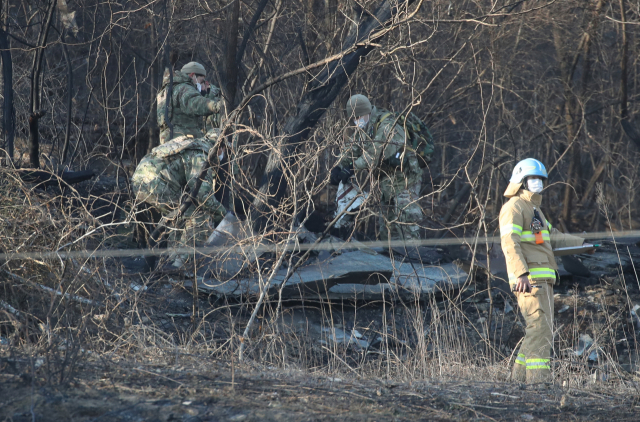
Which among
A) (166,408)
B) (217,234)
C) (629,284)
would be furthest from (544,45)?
(166,408)

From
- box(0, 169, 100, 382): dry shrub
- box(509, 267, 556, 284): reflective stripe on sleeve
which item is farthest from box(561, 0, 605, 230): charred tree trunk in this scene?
box(0, 169, 100, 382): dry shrub

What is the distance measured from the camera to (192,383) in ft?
10.2

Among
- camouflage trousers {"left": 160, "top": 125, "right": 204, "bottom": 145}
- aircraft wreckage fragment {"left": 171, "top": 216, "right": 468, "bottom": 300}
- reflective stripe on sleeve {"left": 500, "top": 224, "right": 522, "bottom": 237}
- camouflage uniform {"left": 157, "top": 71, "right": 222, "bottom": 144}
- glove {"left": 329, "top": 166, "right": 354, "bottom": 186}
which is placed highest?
camouflage uniform {"left": 157, "top": 71, "right": 222, "bottom": 144}

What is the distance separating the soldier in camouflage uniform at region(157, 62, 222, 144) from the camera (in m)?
6.61

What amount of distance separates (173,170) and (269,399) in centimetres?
393

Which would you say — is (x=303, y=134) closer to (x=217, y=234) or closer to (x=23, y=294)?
(x=217, y=234)

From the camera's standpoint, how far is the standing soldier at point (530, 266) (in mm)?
4316

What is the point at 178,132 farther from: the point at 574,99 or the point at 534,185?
the point at 574,99

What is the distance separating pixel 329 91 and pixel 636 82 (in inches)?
299

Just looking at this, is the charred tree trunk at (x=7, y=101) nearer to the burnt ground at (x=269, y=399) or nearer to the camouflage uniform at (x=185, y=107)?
the camouflage uniform at (x=185, y=107)

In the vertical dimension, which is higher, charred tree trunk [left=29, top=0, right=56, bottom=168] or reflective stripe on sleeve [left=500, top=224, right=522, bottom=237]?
charred tree trunk [left=29, top=0, right=56, bottom=168]

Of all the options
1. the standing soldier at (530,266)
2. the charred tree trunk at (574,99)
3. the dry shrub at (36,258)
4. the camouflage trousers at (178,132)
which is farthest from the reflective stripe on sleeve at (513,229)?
the charred tree trunk at (574,99)

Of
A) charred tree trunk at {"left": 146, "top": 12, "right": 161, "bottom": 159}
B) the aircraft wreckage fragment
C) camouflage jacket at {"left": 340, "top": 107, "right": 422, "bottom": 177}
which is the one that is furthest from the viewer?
charred tree trunk at {"left": 146, "top": 12, "right": 161, "bottom": 159}

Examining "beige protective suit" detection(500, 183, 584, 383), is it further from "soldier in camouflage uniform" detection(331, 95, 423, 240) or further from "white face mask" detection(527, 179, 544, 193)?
"soldier in camouflage uniform" detection(331, 95, 423, 240)
